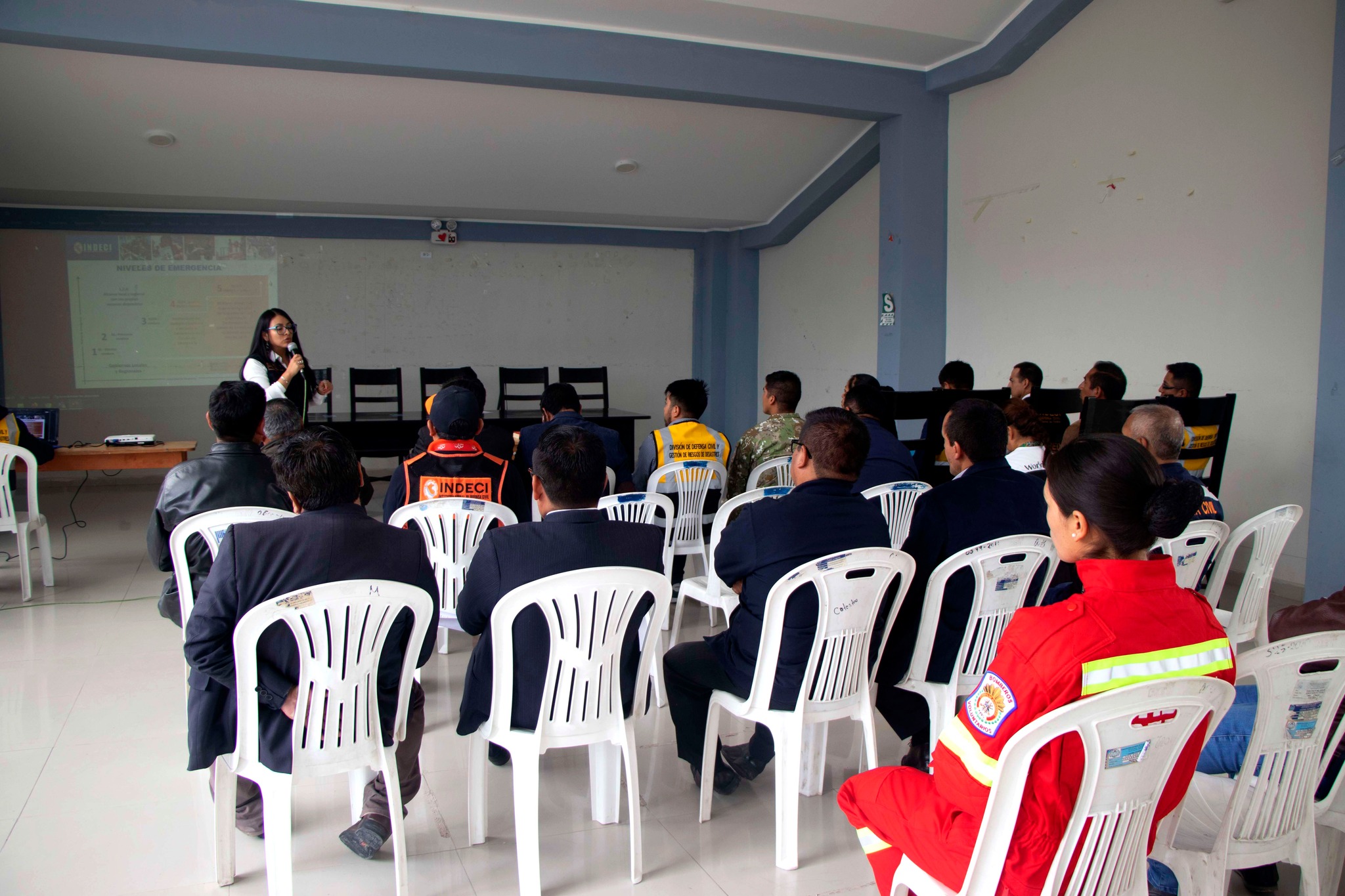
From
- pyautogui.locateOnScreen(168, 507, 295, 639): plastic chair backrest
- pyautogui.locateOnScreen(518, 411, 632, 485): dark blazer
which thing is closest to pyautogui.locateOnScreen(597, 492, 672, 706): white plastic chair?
pyautogui.locateOnScreen(518, 411, 632, 485): dark blazer

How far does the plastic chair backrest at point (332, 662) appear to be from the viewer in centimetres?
Result: 154

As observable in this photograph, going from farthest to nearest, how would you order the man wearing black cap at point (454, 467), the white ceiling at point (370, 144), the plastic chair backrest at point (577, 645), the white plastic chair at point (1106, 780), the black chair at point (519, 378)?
the black chair at point (519, 378)
the white ceiling at point (370, 144)
the man wearing black cap at point (454, 467)
the plastic chair backrest at point (577, 645)
the white plastic chair at point (1106, 780)

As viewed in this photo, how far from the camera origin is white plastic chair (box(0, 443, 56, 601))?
3.72m

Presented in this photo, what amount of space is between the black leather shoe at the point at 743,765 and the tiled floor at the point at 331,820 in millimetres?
42

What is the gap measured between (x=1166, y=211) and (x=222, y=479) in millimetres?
4710

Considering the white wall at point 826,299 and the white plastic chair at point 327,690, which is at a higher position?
the white wall at point 826,299

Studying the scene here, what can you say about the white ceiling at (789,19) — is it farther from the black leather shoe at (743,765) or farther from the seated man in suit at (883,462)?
the black leather shoe at (743,765)

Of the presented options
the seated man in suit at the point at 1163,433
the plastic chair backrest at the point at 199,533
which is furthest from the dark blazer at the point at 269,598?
the seated man in suit at the point at 1163,433

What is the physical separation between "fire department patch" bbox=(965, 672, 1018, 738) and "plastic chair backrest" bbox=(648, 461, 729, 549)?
222 centimetres

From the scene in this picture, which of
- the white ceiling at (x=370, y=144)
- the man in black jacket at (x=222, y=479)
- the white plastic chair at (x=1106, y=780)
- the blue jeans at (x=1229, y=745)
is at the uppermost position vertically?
the white ceiling at (x=370, y=144)

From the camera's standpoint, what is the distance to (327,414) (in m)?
6.81

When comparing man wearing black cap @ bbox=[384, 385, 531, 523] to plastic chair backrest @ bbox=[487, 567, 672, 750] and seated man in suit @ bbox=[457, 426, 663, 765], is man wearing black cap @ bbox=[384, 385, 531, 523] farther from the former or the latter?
plastic chair backrest @ bbox=[487, 567, 672, 750]

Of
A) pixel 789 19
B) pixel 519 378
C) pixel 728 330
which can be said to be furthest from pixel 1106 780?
pixel 728 330

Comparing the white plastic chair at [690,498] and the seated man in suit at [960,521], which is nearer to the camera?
the seated man in suit at [960,521]
